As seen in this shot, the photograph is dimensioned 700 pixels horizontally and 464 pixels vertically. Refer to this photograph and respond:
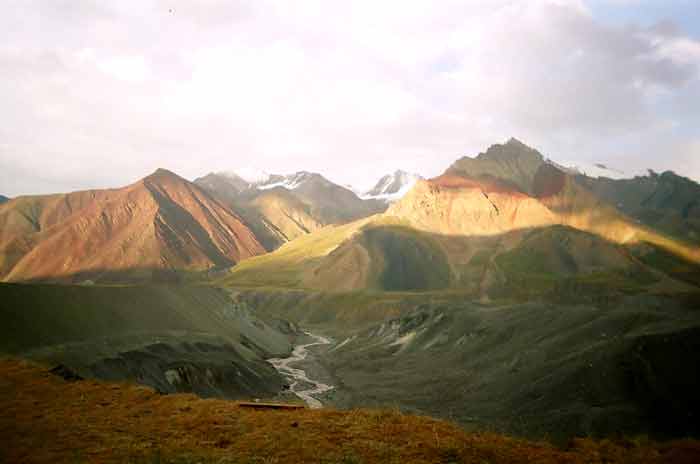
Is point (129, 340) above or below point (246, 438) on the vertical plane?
below

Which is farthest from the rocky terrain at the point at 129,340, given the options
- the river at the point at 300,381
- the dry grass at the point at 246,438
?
the dry grass at the point at 246,438

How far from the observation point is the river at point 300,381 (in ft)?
209

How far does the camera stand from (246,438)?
64.3 ft

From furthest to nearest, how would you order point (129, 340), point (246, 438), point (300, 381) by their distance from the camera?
point (300, 381), point (129, 340), point (246, 438)

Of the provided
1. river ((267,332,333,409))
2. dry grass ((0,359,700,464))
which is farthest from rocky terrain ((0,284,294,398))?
dry grass ((0,359,700,464))

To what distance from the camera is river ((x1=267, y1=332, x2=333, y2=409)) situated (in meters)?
63.8

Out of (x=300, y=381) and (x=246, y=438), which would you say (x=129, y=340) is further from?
(x=246, y=438)

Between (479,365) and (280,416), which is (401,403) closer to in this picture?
A: (479,365)

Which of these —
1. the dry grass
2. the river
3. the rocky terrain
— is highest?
the dry grass

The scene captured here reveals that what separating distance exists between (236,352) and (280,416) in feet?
168

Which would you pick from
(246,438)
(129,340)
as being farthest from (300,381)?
(246,438)

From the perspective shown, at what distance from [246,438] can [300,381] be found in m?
58.0

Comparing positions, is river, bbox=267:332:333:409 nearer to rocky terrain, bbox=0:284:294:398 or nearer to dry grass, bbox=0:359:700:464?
rocky terrain, bbox=0:284:294:398

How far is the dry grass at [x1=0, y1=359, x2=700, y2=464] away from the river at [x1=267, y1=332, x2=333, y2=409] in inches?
1081
